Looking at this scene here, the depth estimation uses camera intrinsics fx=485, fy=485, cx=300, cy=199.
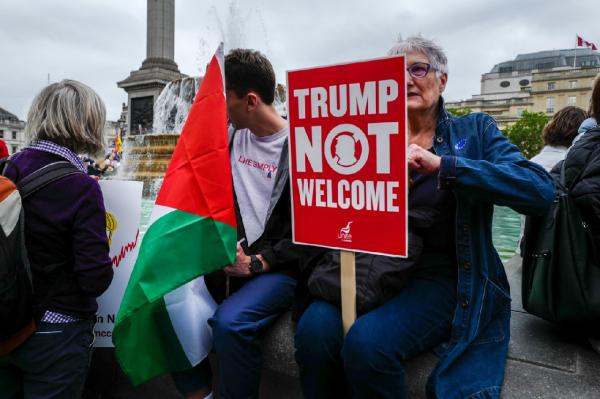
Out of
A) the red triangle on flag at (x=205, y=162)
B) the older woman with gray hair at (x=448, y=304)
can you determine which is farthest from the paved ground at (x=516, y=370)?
the red triangle on flag at (x=205, y=162)

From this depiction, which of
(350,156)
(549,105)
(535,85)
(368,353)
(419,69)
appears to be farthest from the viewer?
(535,85)

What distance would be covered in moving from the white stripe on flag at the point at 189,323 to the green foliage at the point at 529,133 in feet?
178

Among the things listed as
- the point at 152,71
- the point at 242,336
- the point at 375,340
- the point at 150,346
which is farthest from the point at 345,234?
the point at 152,71

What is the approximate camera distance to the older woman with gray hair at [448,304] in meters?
1.68

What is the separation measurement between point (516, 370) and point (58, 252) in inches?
69.1

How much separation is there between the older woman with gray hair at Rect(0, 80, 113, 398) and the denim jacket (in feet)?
4.27

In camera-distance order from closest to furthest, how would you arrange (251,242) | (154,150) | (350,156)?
(350,156)
(251,242)
(154,150)

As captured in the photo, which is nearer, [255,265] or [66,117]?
[66,117]

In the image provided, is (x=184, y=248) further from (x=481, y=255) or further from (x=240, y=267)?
(x=481, y=255)

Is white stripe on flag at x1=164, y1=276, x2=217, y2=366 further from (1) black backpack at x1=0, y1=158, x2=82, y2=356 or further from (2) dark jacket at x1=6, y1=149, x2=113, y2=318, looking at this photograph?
(1) black backpack at x1=0, y1=158, x2=82, y2=356

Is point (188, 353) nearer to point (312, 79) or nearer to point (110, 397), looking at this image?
point (110, 397)

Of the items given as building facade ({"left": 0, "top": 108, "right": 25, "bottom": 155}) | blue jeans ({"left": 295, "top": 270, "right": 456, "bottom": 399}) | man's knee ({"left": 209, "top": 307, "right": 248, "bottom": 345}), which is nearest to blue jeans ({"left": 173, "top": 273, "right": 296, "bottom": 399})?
man's knee ({"left": 209, "top": 307, "right": 248, "bottom": 345})

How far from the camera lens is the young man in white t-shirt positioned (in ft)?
6.42

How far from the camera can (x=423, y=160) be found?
1774 mm
